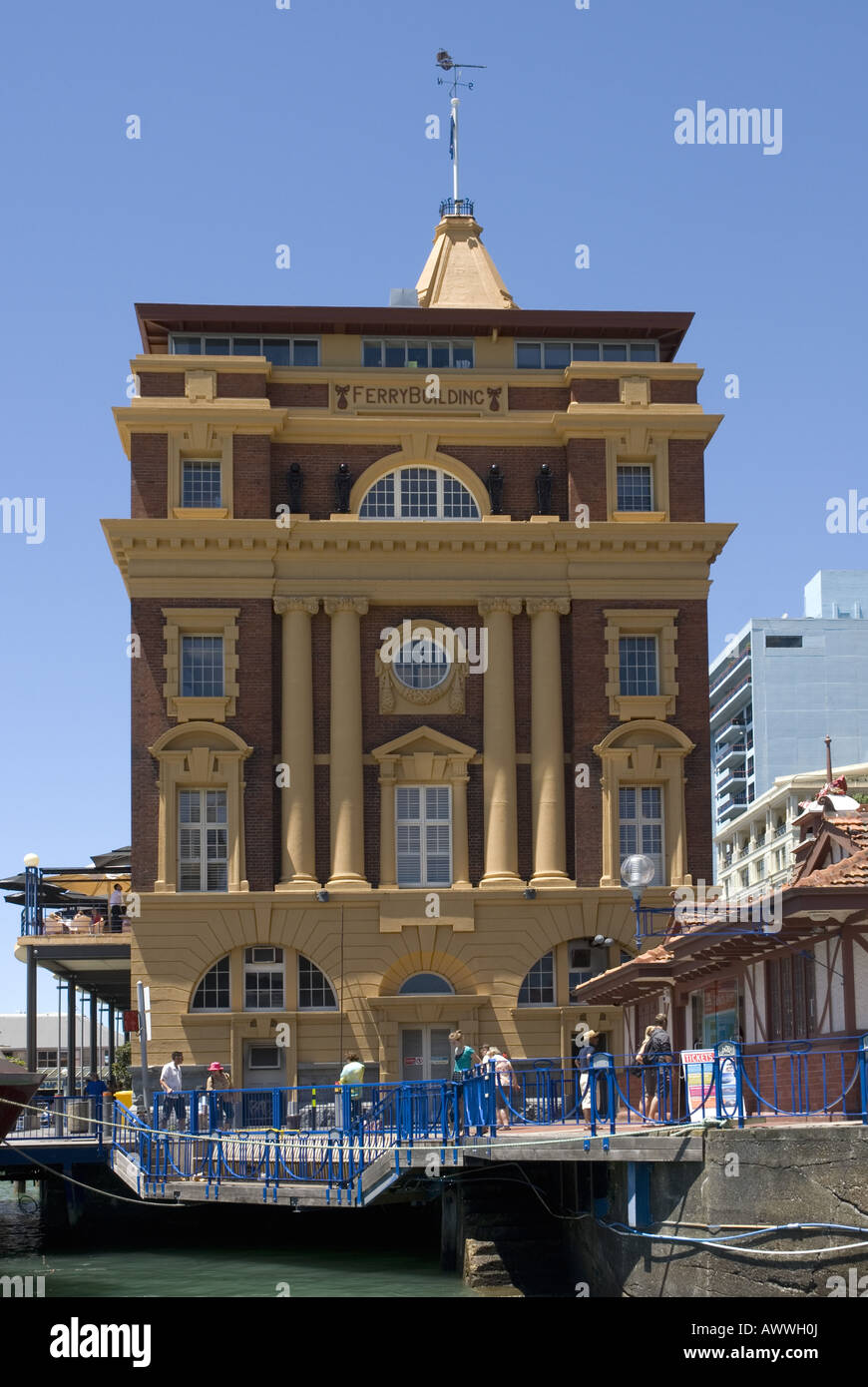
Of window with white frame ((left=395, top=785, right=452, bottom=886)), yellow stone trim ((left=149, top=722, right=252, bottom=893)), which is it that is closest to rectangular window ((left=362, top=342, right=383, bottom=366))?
yellow stone trim ((left=149, top=722, right=252, bottom=893))

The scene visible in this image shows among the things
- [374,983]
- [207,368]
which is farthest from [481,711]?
[207,368]

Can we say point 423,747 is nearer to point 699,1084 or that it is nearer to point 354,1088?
point 354,1088

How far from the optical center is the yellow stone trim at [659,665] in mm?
54312

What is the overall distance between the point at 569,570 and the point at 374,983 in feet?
40.7

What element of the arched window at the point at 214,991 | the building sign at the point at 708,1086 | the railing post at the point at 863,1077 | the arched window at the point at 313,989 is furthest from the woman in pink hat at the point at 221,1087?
the railing post at the point at 863,1077

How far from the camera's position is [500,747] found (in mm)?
53594

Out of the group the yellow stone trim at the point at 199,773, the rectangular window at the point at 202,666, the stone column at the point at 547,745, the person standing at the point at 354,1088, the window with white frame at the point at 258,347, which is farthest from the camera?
the window with white frame at the point at 258,347

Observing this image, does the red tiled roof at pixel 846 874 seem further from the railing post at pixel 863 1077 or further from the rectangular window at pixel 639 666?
the rectangular window at pixel 639 666

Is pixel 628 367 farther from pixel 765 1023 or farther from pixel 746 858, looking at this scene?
pixel 746 858

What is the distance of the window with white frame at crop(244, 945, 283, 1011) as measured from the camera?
171 feet

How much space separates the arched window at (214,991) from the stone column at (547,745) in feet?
28.0

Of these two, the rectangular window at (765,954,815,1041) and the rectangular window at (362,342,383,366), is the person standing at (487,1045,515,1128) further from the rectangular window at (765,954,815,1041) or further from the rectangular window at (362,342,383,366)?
the rectangular window at (362,342,383,366)

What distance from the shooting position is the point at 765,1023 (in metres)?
33.0
